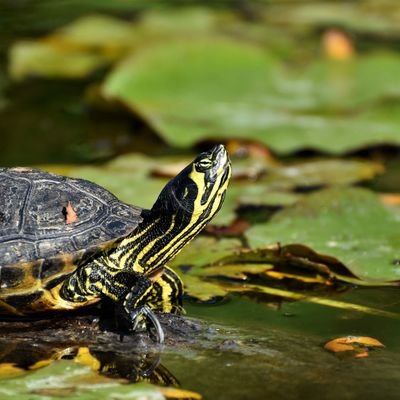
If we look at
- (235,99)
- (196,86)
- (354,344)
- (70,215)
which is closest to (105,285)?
(70,215)

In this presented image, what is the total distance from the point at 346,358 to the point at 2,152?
3709mm

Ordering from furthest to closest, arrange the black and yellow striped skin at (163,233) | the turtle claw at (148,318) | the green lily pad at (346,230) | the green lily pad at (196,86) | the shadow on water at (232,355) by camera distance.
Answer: the green lily pad at (196,86)
the green lily pad at (346,230)
the black and yellow striped skin at (163,233)
the turtle claw at (148,318)
the shadow on water at (232,355)

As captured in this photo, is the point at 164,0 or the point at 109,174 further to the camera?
the point at 164,0

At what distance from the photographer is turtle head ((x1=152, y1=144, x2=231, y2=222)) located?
3586mm

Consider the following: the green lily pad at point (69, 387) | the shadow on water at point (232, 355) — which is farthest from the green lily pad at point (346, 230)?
the green lily pad at point (69, 387)

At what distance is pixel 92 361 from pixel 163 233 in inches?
28.4

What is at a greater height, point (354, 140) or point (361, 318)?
point (354, 140)

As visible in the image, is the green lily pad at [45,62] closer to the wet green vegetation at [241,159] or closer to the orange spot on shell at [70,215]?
the wet green vegetation at [241,159]

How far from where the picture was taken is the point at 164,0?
10.9m

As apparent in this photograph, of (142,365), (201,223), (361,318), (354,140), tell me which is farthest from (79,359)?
(354,140)

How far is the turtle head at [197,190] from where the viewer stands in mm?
3586

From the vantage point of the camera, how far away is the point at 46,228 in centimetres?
348

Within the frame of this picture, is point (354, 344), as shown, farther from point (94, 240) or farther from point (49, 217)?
point (49, 217)

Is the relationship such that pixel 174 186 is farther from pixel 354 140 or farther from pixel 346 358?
pixel 354 140
